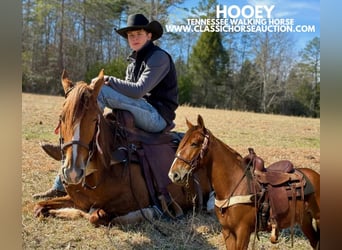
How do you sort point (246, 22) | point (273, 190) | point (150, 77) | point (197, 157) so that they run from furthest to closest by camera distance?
point (150, 77) < point (246, 22) < point (273, 190) < point (197, 157)

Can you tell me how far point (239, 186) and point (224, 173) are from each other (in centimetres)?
10

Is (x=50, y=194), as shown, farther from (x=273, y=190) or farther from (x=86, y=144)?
(x=273, y=190)

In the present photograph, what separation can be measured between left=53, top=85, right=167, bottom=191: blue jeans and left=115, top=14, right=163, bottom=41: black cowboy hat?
34 cm

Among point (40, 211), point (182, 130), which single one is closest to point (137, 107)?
point (182, 130)

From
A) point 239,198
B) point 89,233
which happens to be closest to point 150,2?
point 239,198

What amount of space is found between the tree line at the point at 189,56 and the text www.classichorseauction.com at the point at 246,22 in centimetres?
3

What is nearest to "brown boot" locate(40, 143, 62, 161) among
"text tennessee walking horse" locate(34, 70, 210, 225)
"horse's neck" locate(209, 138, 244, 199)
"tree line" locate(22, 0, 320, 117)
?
"text tennessee walking horse" locate(34, 70, 210, 225)

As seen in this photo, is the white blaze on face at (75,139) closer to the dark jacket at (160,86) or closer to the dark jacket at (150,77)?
the dark jacket at (150,77)

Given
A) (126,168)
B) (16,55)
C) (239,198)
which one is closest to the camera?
(239,198)

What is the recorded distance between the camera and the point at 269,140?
2.52m

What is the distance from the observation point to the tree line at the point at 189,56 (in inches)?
96.0

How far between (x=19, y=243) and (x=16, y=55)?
1.00 meters

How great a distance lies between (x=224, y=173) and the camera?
7.34 ft
